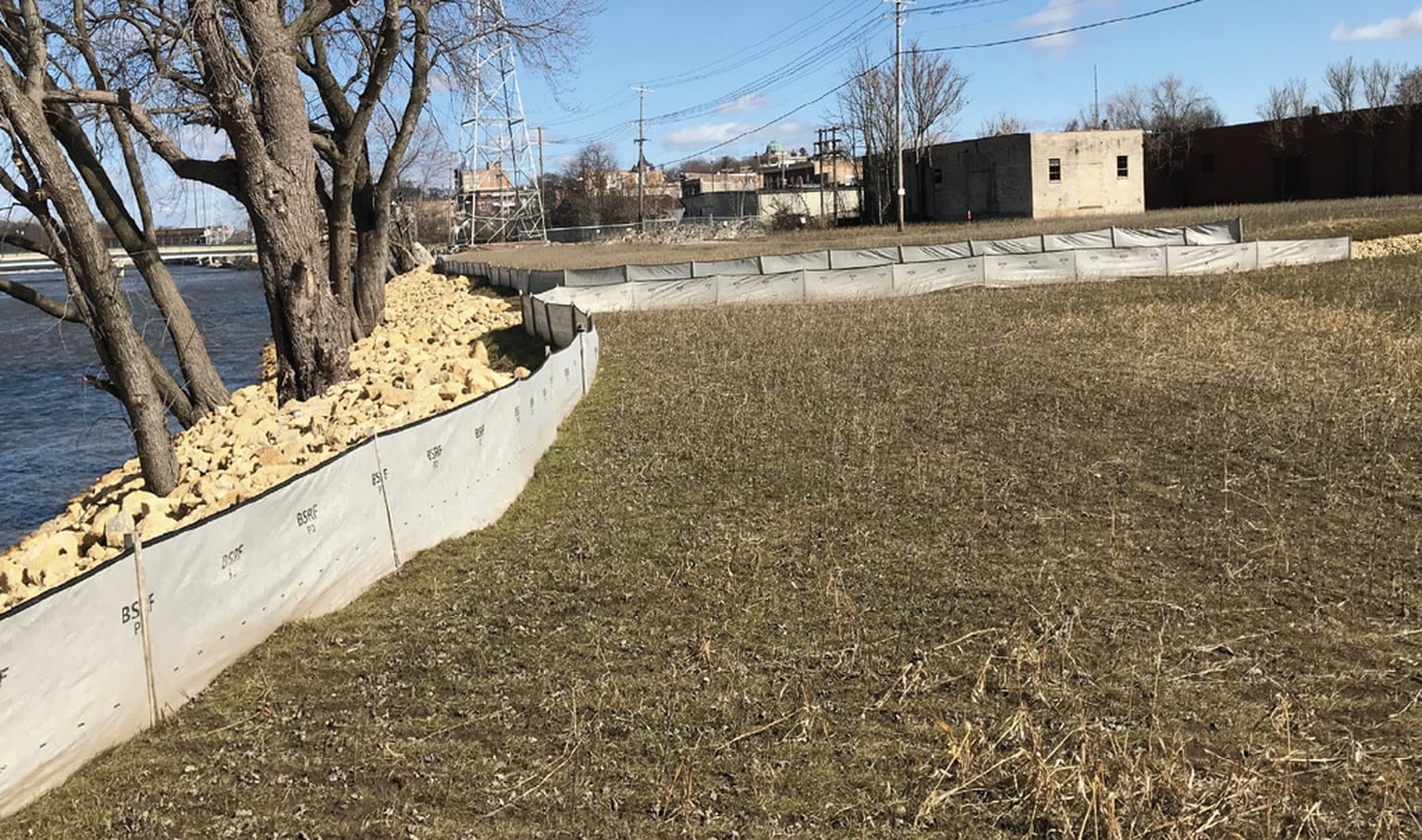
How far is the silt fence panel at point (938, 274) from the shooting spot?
25.5 metres

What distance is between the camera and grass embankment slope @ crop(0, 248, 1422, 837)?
4.72 meters

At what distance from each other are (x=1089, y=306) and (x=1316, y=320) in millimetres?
3899

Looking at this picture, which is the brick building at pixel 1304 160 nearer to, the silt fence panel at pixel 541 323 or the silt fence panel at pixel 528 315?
the silt fence panel at pixel 528 315

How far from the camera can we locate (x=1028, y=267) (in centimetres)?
2555

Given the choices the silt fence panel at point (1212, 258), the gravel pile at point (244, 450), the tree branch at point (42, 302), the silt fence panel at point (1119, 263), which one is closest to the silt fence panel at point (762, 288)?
the silt fence panel at point (1119, 263)

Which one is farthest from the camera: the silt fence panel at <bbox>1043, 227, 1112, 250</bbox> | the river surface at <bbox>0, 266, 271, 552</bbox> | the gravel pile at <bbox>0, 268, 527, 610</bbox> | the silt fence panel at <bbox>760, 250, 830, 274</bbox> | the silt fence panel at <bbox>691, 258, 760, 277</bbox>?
the silt fence panel at <bbox>1043, 227, 1112, 250</bbox>

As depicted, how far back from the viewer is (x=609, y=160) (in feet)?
415

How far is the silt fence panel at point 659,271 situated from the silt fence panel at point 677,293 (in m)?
3.04

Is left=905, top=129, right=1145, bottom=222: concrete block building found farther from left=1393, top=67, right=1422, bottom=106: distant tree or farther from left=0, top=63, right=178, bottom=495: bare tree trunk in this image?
left=0, top=63, right=178, bottom=495: bare tree trunk

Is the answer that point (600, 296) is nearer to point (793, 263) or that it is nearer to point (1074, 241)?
Answer: point (793, 263)

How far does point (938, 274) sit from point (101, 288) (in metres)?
18.6

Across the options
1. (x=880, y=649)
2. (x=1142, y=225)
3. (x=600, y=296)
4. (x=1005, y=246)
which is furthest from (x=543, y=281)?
(x=1142, y=225)

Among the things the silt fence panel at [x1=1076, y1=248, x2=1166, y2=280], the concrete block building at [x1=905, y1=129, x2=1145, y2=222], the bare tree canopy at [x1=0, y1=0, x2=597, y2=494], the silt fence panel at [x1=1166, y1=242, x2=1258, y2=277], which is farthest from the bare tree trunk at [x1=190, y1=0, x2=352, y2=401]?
the concrete block building at [x1=905, y1=129, x2=1145, y2=222]

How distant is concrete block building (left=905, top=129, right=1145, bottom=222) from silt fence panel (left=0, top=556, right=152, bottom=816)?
60.1 meters
